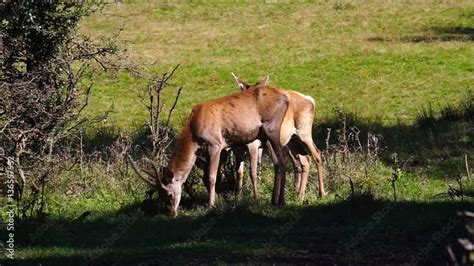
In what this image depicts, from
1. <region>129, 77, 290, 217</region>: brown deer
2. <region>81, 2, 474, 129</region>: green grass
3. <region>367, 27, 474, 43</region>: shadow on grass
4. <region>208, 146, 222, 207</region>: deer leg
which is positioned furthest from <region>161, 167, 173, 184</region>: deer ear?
<region>367, 27, 474, 43</region>: shadow on grass

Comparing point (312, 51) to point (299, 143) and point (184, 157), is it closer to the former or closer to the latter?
point (299, 143)

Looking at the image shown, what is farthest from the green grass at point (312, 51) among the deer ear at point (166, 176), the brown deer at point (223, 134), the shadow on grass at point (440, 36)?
the deer ear at point (166, 176)

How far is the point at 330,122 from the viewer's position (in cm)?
2250

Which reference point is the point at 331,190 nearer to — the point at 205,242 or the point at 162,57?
the point at 205,242

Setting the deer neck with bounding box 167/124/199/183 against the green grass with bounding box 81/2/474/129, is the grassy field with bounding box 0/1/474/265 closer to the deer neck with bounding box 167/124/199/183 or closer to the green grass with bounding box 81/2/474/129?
the green grass with bounding box 81/2/474/129

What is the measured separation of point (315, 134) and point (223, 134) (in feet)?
25.5

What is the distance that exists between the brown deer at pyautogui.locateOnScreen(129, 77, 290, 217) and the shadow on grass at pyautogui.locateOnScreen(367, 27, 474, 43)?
2187 cm

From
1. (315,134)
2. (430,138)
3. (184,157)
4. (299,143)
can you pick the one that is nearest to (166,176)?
(184,157)

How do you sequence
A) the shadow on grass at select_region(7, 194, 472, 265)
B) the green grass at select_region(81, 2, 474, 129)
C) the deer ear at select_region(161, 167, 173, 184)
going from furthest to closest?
the green grass at select_region(81, 2, 474, 129)
the deer ear at select_region(161, 167, 173, 184)
the shadow on grass at select_region(7, 194, 472, 265)

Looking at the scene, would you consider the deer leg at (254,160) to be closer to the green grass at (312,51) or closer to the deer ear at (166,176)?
the deer ear at (166,176)

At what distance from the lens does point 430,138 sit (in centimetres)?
1967

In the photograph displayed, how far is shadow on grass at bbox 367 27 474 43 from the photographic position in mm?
35312

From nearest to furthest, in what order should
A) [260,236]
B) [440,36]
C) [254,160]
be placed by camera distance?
1. [260,236]
2. [254,160]
3. [440,36]

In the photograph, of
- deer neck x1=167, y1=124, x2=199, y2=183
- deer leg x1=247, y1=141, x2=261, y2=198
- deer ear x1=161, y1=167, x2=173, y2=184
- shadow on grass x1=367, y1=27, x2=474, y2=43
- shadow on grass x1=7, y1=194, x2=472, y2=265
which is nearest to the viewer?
shadow on grass x1=7, y1=194, x2=472, y2=265
